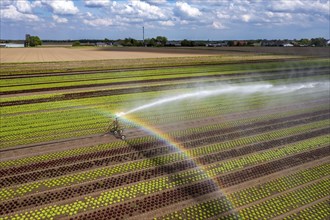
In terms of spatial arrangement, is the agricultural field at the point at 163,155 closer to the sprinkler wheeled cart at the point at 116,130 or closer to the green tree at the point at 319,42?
the sprinkler wheeled cart at the point at 116,130

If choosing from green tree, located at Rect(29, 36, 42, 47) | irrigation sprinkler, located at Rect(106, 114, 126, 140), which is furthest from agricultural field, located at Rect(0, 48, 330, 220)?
green tree, located at Rect(29, 36, 42, 47)

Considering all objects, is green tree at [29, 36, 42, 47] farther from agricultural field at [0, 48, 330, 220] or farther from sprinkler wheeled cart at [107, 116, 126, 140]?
sprinkler wheeled cart at [107, 116, 126, 140]

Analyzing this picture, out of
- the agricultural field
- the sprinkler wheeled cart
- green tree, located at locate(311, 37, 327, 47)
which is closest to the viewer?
the agricultural field

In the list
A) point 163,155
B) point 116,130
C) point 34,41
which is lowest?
point 163,155

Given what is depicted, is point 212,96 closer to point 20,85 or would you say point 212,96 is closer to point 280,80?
point 280,80

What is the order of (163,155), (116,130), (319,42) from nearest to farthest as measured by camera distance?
(163,155) < (116,130) < (319,42)

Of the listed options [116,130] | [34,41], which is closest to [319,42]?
[34,41]

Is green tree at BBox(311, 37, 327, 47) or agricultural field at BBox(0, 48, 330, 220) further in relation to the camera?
green tree at BBox(311, 37, 327, 47)

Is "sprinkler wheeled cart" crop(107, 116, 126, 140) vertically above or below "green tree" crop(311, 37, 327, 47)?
below

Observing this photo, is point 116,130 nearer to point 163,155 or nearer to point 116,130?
point 116,130
